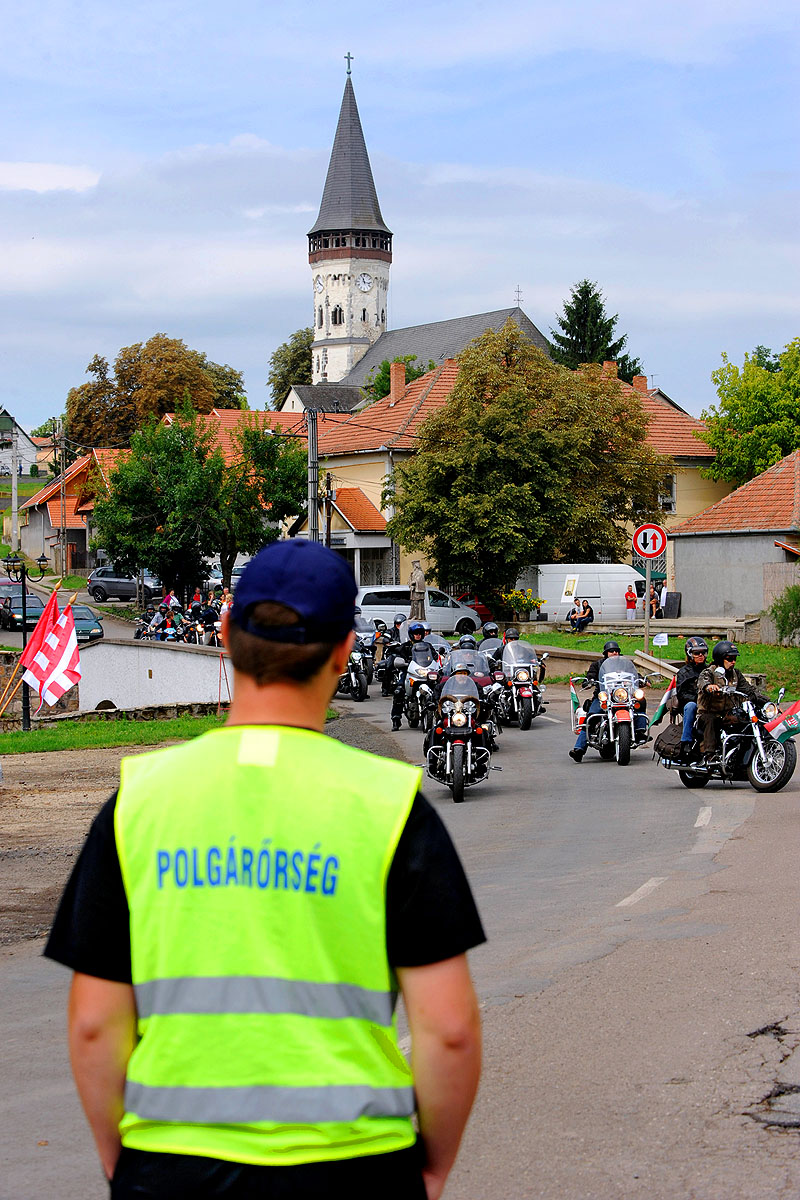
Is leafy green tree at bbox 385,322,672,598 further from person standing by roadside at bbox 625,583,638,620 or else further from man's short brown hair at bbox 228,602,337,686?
man's short brown hair at bbox 228,602,337,686

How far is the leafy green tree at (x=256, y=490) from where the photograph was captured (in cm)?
5525

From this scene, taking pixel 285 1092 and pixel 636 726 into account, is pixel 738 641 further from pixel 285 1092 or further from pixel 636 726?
pixel 285 1092

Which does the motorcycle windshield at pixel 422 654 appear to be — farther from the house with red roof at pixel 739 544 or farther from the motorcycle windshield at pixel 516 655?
the house with red roof at pixel 739 544

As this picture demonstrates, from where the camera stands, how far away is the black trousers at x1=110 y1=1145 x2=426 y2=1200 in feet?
7.07

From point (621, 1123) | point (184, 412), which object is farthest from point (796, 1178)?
point (184, 412)

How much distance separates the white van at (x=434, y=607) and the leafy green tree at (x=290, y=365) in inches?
3409

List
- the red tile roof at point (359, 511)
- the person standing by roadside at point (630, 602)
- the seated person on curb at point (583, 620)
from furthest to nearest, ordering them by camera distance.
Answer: the red tile roof at point (359, 511) < the person standing by roadside at point (630, 602) < the seated person on curb at point (583, 620)

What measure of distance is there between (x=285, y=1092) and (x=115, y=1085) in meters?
0.33

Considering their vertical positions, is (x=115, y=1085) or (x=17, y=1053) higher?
(x=115, y=1085)

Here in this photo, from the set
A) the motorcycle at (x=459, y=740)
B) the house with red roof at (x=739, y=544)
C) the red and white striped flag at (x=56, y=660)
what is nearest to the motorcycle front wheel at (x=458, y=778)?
the motorcycle at (x=459, y=740)

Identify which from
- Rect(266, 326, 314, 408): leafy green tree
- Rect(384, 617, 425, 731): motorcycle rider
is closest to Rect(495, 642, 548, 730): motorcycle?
Rect(384, 617, 425, 731): motorcycle rider

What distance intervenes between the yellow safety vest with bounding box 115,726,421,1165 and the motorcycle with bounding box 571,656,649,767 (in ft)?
50.7

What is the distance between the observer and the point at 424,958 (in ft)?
7.45

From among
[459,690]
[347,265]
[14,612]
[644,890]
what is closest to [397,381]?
[14,612]
